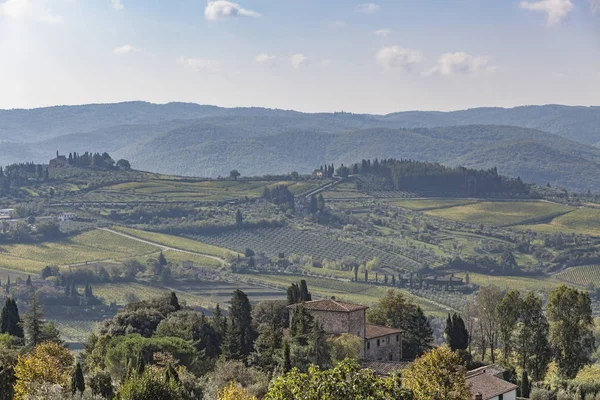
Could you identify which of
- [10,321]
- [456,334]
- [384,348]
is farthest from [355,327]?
[10,321]

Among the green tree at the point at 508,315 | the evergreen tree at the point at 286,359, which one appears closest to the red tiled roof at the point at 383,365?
the evergreen tree at the point at 286,359

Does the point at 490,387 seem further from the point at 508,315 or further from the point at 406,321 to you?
the point at 406,321

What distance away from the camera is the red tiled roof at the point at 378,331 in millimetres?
83825

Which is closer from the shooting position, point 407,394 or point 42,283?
point 407,394

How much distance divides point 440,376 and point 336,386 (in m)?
18.4

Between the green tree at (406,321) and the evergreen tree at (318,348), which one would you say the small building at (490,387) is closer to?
the evergreen tree at (318,348)

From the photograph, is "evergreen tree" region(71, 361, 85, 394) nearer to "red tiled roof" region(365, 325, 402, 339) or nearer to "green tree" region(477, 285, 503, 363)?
"red tiled roof" region(365, 325, 402, 339)

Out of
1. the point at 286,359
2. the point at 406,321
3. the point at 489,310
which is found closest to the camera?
the point at 286,359

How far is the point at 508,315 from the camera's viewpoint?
3391 inches

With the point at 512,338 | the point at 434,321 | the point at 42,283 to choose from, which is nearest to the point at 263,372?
the point at 512,338

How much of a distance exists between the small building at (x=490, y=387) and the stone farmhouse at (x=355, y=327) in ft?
40.8

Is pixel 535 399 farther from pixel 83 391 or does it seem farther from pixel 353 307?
pixel 83 391

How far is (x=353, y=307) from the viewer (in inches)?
3287

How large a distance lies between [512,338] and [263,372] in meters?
23.0
